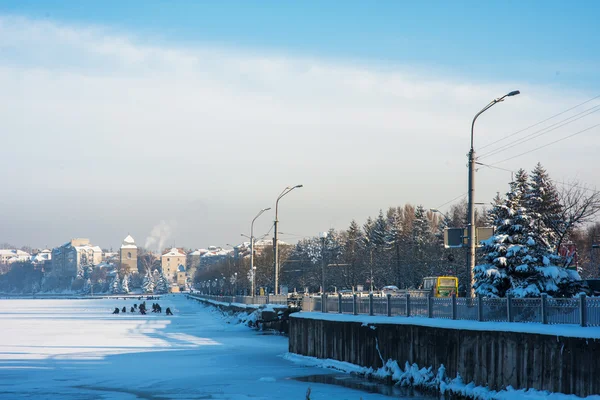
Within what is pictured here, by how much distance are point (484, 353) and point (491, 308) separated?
1.99 metres

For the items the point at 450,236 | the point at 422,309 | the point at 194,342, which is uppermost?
the point at 450,236

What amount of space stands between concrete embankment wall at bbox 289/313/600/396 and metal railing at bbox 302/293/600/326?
2.88 feet

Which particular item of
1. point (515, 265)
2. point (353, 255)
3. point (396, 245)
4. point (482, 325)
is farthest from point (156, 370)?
point (353, 255)

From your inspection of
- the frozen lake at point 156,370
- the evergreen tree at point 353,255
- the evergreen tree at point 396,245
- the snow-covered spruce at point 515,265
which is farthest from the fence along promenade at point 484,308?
the evergreen tree at point 396,245

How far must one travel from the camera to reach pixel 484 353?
23469mm

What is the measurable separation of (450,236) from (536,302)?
31.0ft

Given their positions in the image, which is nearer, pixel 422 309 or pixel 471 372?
pixel 471 372

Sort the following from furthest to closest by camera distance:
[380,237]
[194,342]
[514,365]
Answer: [380,237] → [194,342] → [514,365]

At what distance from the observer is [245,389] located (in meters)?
26.4

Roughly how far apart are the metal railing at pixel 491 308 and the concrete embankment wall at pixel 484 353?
2.88ft

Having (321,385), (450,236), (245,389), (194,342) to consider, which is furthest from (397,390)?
(194,342)

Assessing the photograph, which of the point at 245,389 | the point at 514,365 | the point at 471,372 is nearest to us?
the point at 514,365

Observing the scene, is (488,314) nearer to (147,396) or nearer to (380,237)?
(147,396)

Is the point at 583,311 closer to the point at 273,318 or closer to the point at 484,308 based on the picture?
the point at 484,308
